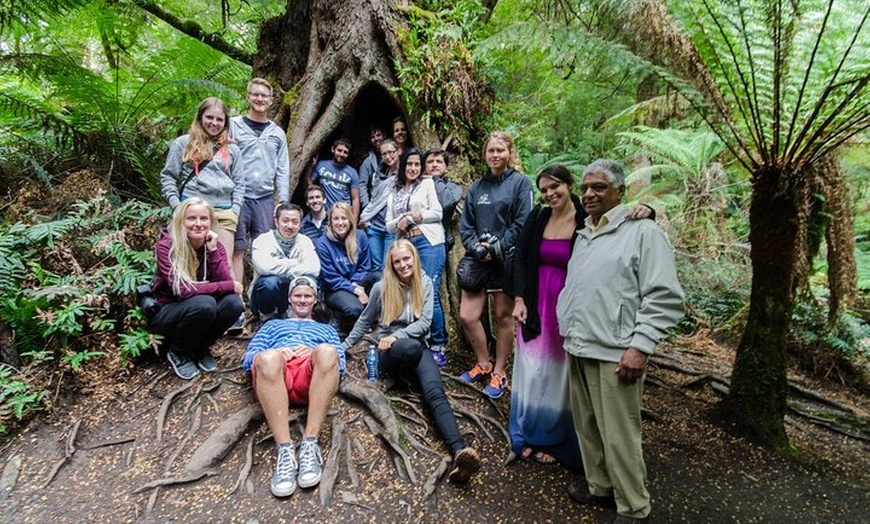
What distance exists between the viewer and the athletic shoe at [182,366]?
11.9 feet

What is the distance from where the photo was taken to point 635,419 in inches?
98.4

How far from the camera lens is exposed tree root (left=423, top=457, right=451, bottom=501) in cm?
279

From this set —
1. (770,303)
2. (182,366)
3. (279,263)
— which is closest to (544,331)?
(770,303)

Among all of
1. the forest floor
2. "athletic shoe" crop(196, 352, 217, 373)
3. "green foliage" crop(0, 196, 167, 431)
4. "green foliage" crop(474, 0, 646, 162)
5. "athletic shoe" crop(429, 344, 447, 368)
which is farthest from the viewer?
"green foliage" crop(474, 0, 646, 162)

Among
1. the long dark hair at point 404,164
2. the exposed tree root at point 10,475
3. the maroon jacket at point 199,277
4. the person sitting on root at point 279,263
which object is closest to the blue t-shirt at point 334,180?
the long dark hair at point 404,164

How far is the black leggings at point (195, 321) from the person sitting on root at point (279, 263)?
38 cm

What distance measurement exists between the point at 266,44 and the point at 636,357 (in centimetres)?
659

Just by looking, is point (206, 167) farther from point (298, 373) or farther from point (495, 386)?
point (495, 386)

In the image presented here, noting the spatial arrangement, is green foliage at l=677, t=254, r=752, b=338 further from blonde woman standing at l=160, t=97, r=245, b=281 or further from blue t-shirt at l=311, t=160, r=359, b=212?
blonde woman standing at l=160, t=97, r=245, b=281

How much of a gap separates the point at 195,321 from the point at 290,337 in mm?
843

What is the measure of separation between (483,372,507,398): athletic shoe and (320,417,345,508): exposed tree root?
1.31m

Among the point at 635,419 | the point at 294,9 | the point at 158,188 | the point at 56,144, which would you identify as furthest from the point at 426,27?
the point at 635,419

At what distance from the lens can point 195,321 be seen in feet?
11.6

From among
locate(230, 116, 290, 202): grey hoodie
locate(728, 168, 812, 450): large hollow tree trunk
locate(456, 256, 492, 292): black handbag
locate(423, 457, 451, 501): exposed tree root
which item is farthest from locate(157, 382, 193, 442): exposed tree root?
locate(728, 168, 812, 450): large hollow tree trunk
